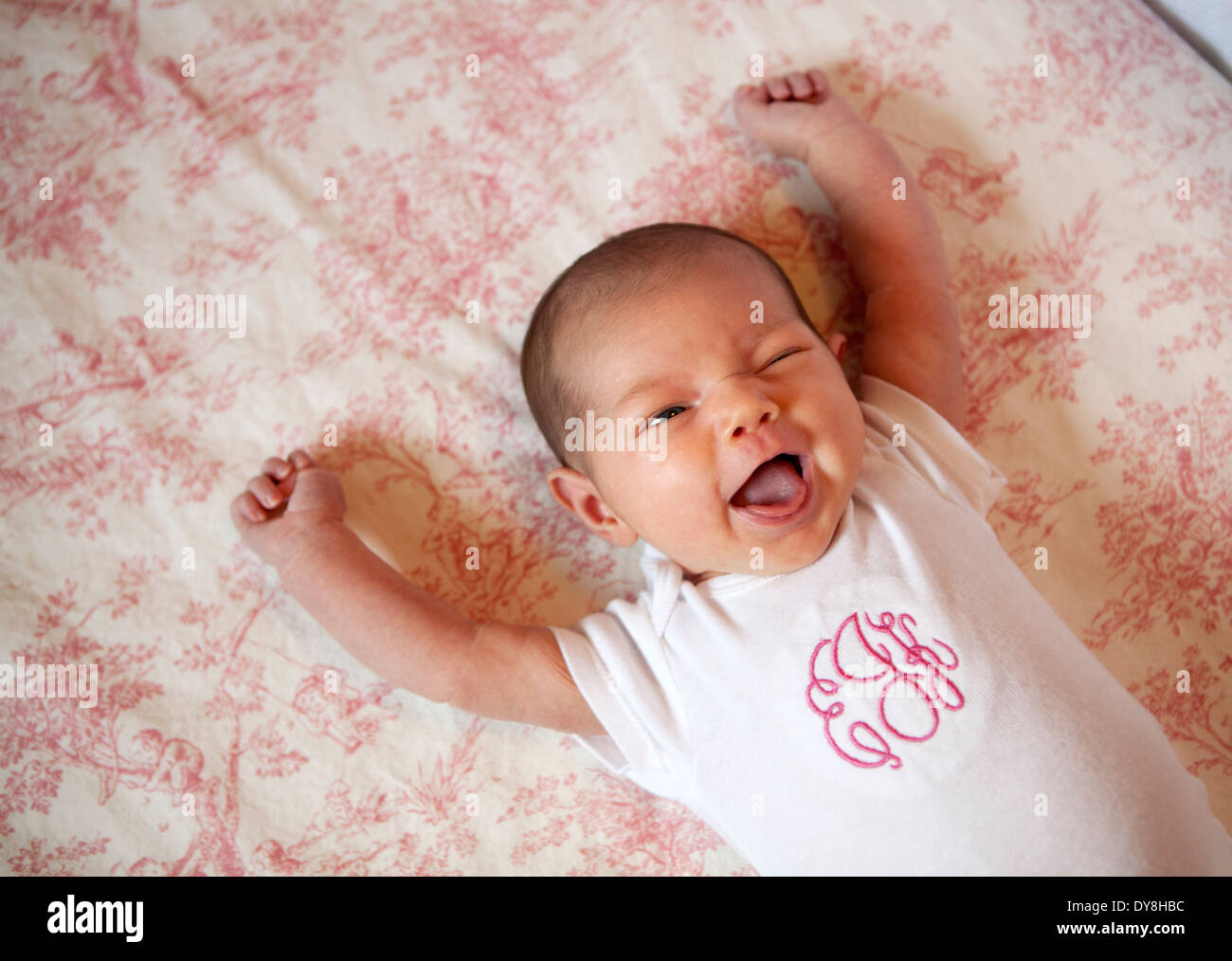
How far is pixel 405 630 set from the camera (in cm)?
129

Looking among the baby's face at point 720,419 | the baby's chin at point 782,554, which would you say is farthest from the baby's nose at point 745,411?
the baby's chin at point 782,554

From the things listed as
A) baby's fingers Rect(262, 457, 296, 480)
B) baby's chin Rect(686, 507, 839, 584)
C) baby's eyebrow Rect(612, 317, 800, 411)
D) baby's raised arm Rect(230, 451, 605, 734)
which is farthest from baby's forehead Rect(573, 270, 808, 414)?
baby's fingers Rect(262, 457, 296, 480)

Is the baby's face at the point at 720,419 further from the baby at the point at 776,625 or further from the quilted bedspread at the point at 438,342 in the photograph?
the quilted bedspread at the point at 438,342

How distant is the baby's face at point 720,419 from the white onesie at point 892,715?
0.30 ft

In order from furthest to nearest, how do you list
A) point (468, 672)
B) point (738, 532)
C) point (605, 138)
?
point (605, 138), point (468, 672), point (738, 532)

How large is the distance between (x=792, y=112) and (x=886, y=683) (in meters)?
0.93

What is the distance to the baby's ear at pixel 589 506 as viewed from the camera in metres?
1.30

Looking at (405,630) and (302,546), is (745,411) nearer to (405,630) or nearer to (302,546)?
(405,630)

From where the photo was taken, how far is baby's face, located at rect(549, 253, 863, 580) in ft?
3.76

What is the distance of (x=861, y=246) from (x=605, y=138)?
0.47 m

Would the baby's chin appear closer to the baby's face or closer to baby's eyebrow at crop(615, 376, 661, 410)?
the baby's face
